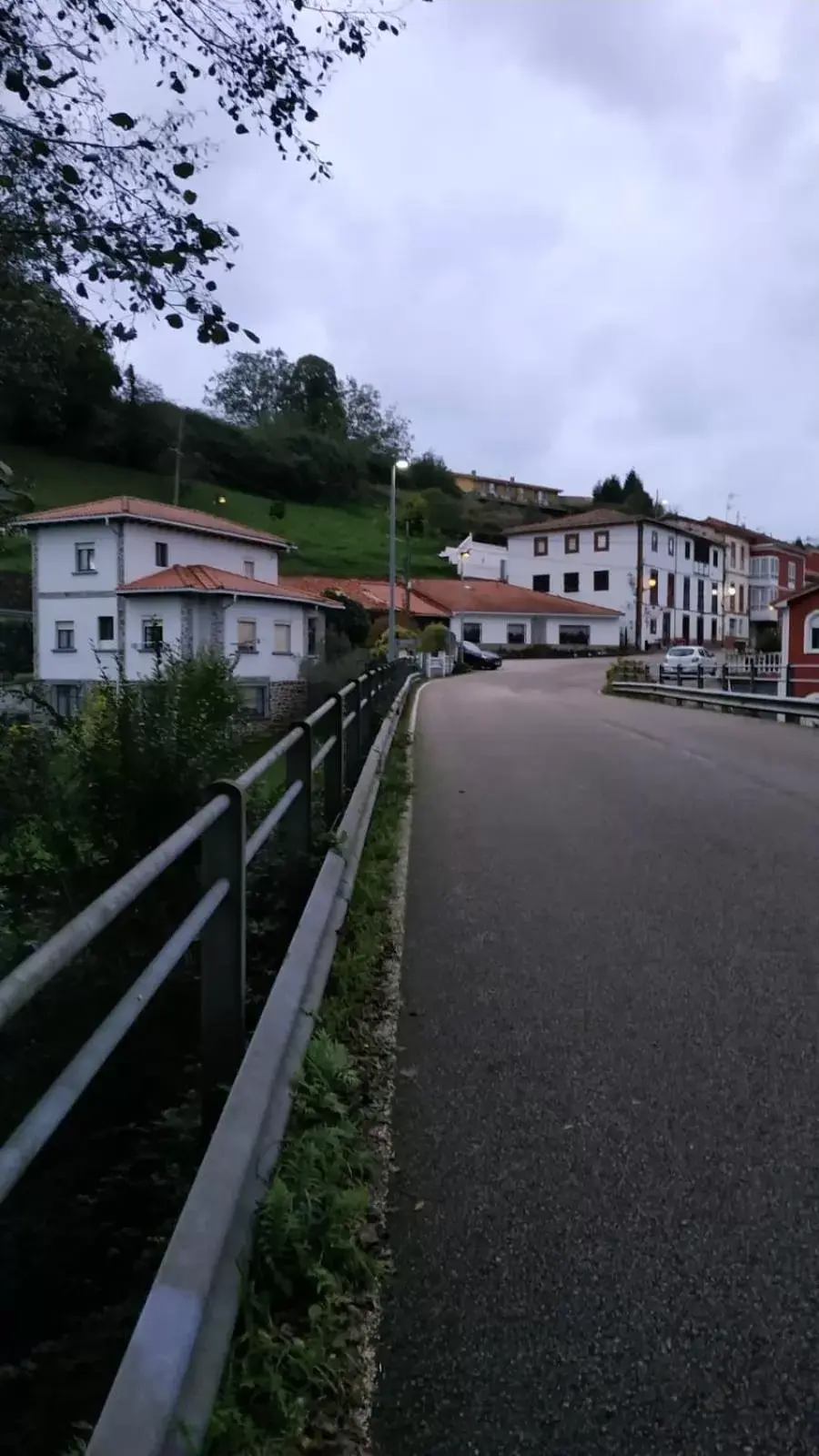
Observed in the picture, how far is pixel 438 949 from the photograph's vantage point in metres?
5.70

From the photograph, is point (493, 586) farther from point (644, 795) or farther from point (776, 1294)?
point (776, 1294)

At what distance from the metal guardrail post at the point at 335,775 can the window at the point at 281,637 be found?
130 feet

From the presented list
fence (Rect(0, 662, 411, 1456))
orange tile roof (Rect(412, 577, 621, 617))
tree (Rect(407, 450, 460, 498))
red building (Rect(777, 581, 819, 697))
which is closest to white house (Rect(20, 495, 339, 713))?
red building (Rect(777, 581, 819, 697))

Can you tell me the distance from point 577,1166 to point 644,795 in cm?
787

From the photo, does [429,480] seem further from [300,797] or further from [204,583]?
[300,797]

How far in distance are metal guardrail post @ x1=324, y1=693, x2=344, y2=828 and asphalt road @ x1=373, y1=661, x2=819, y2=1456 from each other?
75cm

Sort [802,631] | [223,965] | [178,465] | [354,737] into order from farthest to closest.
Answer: [178,465] < [802,631] < [354,737] < [223,965]

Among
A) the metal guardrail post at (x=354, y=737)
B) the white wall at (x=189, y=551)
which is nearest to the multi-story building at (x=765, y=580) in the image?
the white wall at (x=189, y=551)

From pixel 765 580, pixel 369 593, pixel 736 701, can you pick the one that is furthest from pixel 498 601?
pixel 736 701

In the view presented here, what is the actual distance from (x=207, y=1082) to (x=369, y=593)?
2703 inches

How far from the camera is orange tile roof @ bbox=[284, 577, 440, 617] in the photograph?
218ft

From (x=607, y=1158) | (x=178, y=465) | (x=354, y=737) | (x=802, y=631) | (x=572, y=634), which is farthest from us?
(x=178, y=465)

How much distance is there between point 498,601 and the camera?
75.7m

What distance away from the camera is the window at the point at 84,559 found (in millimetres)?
46094
